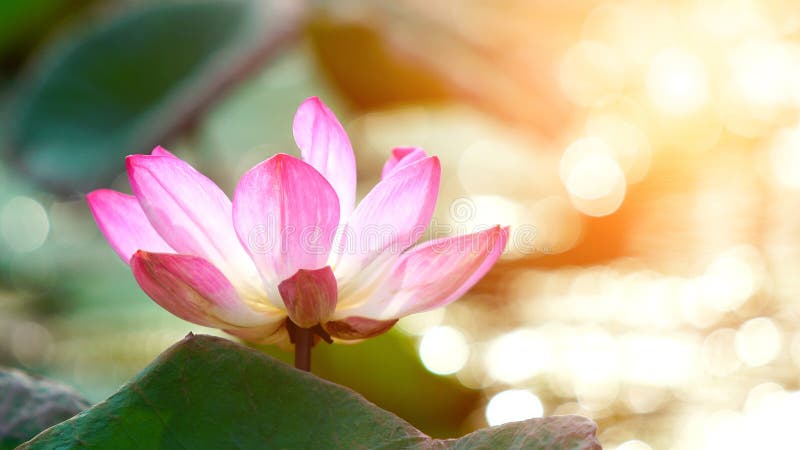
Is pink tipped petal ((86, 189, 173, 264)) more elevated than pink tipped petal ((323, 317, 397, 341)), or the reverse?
Result: pink tipped petal ((86, 189, 173, 264))

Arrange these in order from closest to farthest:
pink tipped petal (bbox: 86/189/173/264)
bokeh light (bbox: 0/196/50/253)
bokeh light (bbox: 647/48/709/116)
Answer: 1. pink tipped petal (bbox: 86/189/173/264)
2. bokeh light (bbox: 0/196/50/253)
3. bokeh light (bbox: 647/48/709/116)

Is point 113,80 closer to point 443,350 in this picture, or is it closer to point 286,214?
point 443,350

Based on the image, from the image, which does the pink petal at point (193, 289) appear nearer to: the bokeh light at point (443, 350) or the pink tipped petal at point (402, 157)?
the pink tipped petal at point (402, 157)

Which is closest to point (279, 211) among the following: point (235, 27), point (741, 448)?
point (741, 448)

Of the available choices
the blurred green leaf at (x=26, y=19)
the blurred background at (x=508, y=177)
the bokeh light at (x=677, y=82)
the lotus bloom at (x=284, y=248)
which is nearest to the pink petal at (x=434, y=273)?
the lotus bloom at (x=284, y=248)

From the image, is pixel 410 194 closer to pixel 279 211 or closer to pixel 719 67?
pixel 279 211

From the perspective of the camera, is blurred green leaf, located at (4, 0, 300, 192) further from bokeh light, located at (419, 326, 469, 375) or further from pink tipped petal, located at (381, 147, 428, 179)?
pink tipped petal, located at (381, 147, 428, 179)

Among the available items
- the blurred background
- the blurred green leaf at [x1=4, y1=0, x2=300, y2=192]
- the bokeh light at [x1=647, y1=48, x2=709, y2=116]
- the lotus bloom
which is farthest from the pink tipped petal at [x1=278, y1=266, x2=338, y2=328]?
the bokeh light at [x1=647, y1=48, x2=709, y2=116]
